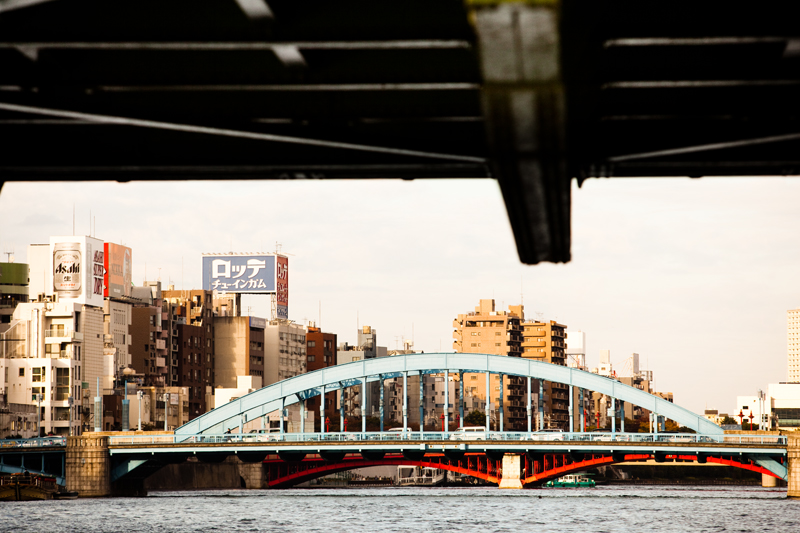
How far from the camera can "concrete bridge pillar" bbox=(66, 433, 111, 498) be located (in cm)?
10250

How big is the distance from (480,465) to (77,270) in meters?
50.4

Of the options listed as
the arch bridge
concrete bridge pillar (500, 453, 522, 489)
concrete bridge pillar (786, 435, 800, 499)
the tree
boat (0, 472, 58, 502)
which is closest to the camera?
boat (0, 472, 58, 502)

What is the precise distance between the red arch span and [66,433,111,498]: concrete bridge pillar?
16.5 meters

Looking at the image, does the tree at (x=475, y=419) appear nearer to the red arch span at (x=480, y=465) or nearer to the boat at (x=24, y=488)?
the red arch span at (x=480, y=465)

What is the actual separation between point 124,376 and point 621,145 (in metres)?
133

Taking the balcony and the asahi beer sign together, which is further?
the asahi beer sign

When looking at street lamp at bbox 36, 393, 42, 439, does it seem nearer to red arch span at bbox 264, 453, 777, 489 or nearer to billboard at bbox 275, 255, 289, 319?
red arch span at bbox 264, 453, 777, 489

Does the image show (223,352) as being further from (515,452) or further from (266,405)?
(515,452)

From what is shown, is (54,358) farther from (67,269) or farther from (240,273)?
(240,273)

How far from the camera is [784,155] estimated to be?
44.4ft

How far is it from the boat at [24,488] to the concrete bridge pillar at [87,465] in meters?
1.95

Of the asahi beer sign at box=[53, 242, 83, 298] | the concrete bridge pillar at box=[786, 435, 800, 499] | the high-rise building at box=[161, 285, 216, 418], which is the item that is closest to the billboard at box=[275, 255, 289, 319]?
the high-rise building at box=[161, 285, 216, 418]

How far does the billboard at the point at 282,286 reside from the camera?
607ft

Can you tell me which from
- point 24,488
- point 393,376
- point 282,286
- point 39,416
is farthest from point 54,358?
point 282,286
